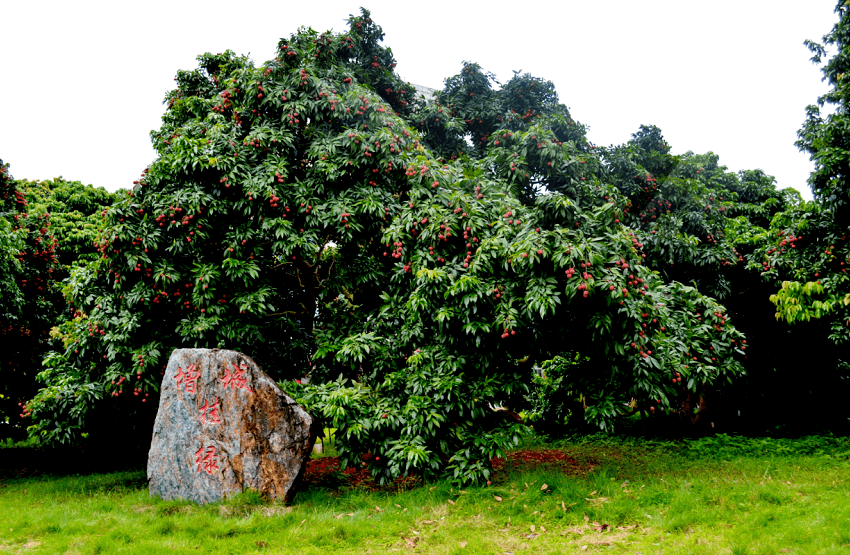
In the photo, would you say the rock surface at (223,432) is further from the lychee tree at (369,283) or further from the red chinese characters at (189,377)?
the lychee tree at (369,283)

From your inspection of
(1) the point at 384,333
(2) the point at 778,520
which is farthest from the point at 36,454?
(2) the point at 778,520

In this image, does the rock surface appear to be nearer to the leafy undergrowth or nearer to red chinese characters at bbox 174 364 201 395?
red chinese characters at bbox 174 364 201 395

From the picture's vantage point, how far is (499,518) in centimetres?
508

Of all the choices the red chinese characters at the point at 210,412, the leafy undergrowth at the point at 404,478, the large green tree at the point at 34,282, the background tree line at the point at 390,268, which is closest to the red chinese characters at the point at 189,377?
the red chinese characters at the point at 210,412

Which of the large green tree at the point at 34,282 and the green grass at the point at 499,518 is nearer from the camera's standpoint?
the green grass at the point at 499,518

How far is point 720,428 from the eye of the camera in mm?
10078

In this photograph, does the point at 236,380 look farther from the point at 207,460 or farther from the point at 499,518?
the point at 499,518

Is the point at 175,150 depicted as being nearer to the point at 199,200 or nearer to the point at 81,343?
the point at 199,200

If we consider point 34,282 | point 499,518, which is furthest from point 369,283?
point 34,282

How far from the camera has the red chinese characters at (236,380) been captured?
5648 mm

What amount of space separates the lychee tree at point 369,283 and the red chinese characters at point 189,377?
0.60 metres

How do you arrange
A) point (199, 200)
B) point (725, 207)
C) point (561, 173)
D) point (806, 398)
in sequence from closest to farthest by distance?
point (199, 200)
point (561, 173)
point (725, 207)
point (806, 398)

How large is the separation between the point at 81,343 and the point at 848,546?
794 cm

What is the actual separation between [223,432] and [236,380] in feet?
1.79
